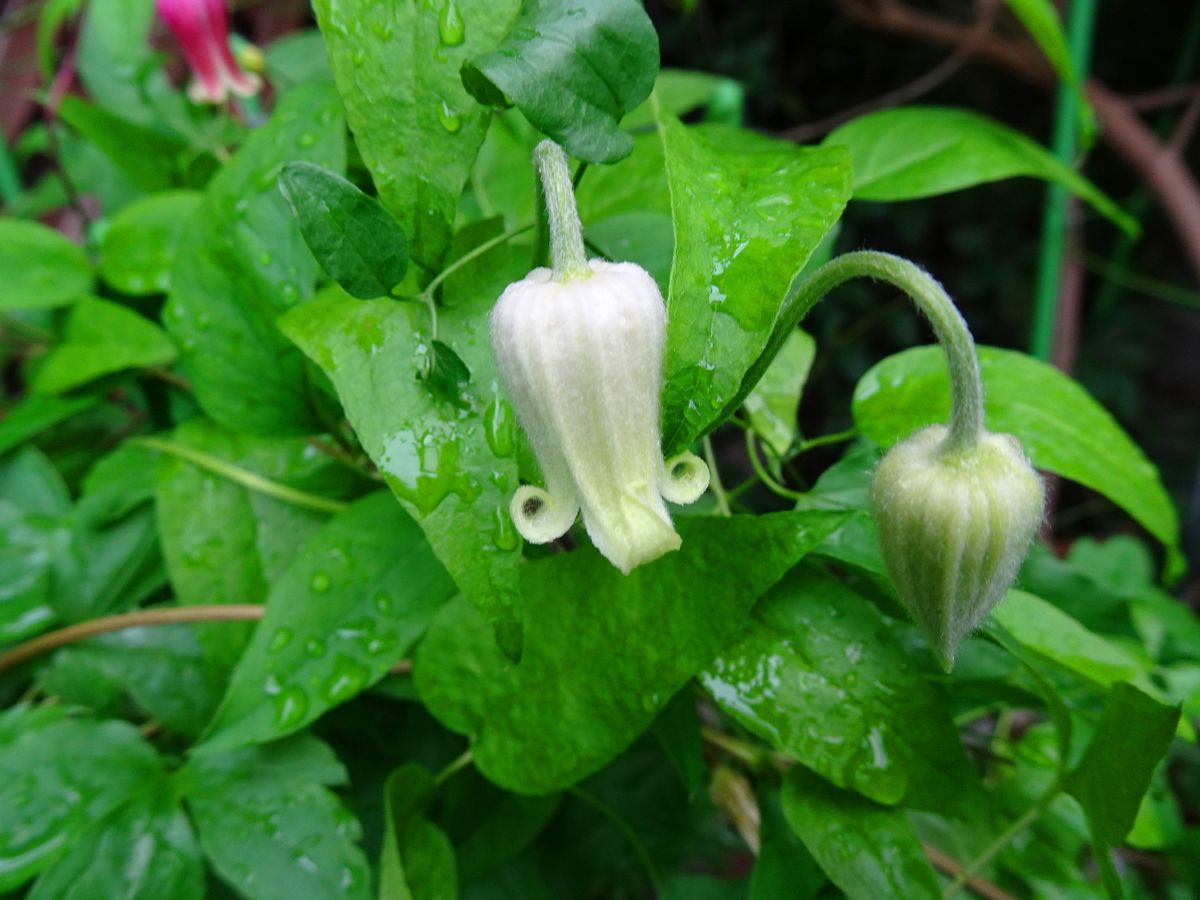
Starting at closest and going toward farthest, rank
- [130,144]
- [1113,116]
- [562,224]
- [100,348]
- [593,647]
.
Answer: [562,224]
[593,647]
[100,348]
[130,144]
[1113,116]


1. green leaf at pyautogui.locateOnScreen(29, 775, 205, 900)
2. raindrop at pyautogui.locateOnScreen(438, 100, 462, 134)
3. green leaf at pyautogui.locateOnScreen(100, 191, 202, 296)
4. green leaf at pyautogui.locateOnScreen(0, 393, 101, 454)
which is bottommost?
green leaf at pyautogui.locateOnScreen(29, 775, 205, 900)

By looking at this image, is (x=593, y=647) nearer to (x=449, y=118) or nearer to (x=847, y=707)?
(x=847, y=707)

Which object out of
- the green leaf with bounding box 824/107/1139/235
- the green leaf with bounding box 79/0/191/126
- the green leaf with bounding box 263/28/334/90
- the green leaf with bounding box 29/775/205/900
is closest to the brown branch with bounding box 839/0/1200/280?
the green leaf with bounding box 824/107/1139/235

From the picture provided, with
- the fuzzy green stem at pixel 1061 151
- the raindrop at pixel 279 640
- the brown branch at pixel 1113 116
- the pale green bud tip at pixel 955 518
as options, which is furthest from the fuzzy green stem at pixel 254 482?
the brown branch at pixel 1113 116

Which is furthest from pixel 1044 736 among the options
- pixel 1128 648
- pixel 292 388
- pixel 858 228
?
pixel 858 228

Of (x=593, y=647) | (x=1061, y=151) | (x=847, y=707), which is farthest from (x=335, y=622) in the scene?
(x=1061, y=151)

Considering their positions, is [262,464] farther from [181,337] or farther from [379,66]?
[379,66]

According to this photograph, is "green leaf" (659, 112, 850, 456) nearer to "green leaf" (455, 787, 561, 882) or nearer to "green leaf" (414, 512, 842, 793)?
"green leaf" (414, 512, 842, 793)
